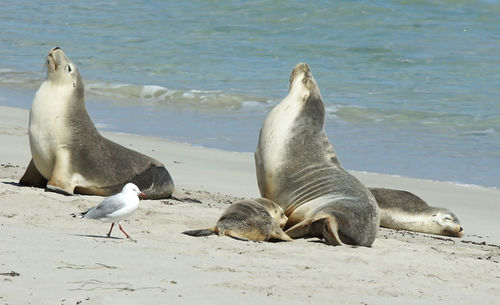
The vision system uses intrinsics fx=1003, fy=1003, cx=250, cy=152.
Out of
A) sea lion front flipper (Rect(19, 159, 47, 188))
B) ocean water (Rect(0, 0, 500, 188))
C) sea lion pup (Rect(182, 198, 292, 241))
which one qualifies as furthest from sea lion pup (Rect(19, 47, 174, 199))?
ocean water (Rect(0, 0, 500, 188))

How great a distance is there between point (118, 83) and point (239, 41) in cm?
507

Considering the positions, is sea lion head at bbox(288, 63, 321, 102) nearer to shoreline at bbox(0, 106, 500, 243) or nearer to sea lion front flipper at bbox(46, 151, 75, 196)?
shoreline at bbox(0, 106, 500, 243)

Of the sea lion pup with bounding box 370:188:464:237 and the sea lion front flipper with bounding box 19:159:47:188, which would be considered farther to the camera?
the sea lion pup with bounding box 370:188:464:237

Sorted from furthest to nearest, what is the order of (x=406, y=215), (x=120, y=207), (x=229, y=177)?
(x=229, y=177) < (x=406, y=215) < (x=120, y=207)

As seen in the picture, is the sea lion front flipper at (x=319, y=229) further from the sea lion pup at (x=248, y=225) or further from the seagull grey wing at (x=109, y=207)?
the seagull grey wing at (x=109, y=207)

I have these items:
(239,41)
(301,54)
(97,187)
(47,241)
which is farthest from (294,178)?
(239,41)

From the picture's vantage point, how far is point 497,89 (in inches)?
600

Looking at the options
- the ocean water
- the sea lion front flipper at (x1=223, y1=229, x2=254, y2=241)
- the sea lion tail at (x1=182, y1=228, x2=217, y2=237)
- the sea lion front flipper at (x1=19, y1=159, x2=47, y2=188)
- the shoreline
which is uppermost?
the sea lion tail at (x1=182, y1=228, x2=217, y2=237)

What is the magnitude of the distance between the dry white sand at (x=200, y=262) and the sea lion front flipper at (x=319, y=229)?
0.35 ft

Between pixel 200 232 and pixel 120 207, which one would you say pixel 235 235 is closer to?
pixel 200 232

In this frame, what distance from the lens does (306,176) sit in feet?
22.7

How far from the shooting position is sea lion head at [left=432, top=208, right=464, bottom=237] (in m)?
7.71

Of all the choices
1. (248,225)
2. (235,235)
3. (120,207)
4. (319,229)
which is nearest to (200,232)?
(235,235)

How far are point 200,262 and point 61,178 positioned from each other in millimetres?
2702
